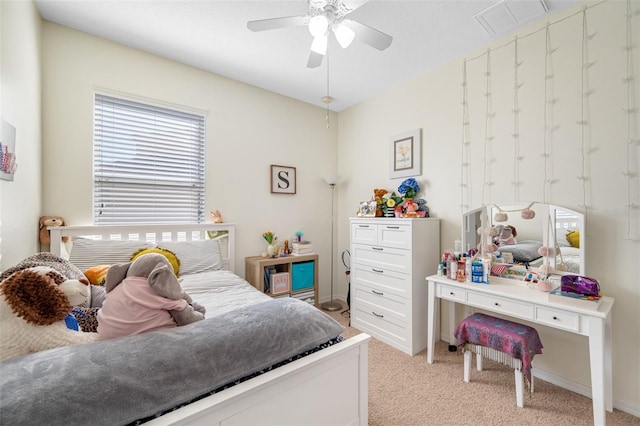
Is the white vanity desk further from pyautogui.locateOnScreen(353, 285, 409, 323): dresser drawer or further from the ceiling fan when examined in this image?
the ceiling fan

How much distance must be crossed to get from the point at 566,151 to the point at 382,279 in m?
1.75

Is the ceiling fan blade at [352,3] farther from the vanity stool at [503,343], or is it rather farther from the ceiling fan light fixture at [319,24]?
the vanity stool at [503,343]

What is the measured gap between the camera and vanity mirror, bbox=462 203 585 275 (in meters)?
1.85

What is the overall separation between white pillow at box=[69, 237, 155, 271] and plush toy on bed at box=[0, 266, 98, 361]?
136 centimetres

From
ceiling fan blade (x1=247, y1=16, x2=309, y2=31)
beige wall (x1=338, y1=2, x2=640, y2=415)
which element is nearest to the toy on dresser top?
ceiling fan blade (x1=247, y1=16, x2=309, y2=31)

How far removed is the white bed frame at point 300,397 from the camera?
0.81 metres

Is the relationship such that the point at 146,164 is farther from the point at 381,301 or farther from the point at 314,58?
the point at 381,301

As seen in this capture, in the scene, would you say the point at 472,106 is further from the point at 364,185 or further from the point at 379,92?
the point at 364,185

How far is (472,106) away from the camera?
7.95ft

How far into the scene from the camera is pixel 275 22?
1.59m

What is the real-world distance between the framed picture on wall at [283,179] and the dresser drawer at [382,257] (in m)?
1.09

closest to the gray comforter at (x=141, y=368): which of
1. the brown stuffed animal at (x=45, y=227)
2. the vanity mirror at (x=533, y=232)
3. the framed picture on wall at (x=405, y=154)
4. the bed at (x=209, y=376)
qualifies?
the bed at (x=209, y=376)

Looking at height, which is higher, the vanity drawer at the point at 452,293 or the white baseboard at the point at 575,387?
the vanity drawer at the point at 452,293

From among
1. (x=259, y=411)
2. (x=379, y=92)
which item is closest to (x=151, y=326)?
(x=259, y=411)
